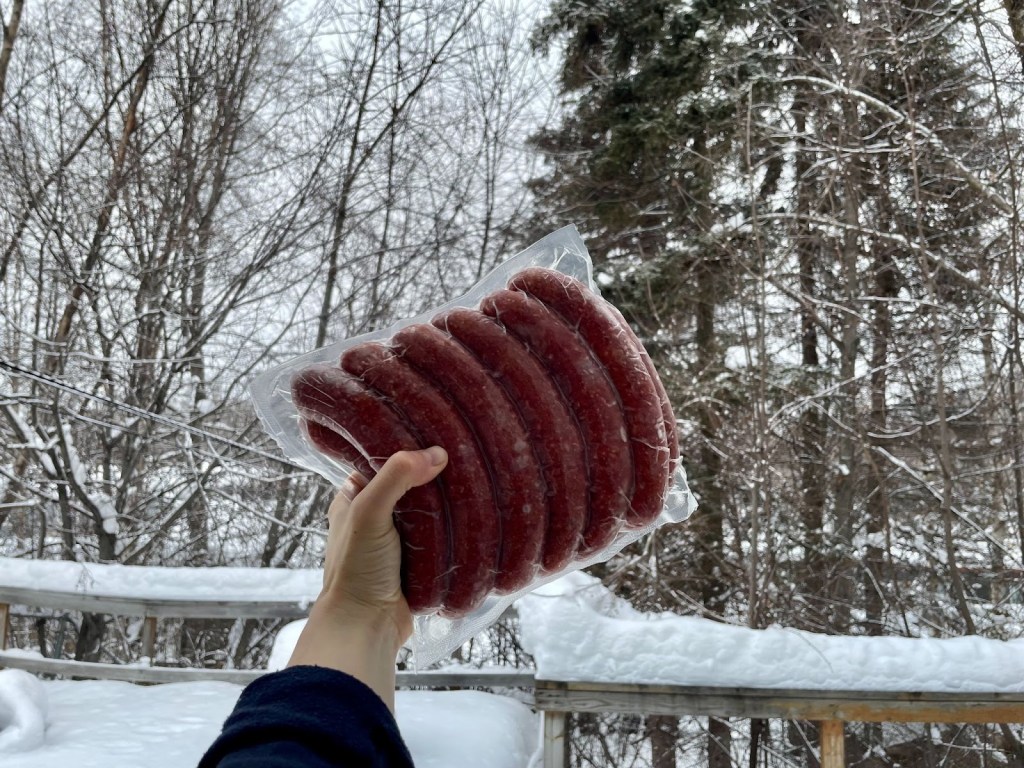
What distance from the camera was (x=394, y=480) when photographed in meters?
0.99

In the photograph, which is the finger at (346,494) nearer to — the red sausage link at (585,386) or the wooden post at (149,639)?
the red sausage link at (585,386)

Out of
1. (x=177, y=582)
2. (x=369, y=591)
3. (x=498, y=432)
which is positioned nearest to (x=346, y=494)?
(x=369, y=591)

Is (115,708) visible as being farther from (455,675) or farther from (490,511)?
(490,511)

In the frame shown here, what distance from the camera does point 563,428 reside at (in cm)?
108

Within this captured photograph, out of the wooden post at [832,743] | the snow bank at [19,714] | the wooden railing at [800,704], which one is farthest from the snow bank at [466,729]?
the snow bank at [19,714]

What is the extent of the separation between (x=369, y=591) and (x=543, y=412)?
0.33m

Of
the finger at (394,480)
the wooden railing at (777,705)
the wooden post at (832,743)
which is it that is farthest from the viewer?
the wooden post at (832,743)

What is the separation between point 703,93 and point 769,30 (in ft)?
4.41

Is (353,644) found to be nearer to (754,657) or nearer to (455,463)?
(455,463)

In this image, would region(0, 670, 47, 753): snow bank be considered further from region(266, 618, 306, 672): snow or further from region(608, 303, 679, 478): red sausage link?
region(608, 303, 679, 478): red sausage link

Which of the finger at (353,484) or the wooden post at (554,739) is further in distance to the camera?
the wooden post at (554,739)

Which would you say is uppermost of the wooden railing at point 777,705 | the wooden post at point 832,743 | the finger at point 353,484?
the finger at point 353,484

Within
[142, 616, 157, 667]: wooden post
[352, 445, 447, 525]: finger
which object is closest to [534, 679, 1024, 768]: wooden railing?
[352, 445, 447, 525]: finger

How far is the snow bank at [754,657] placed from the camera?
2.43 m
